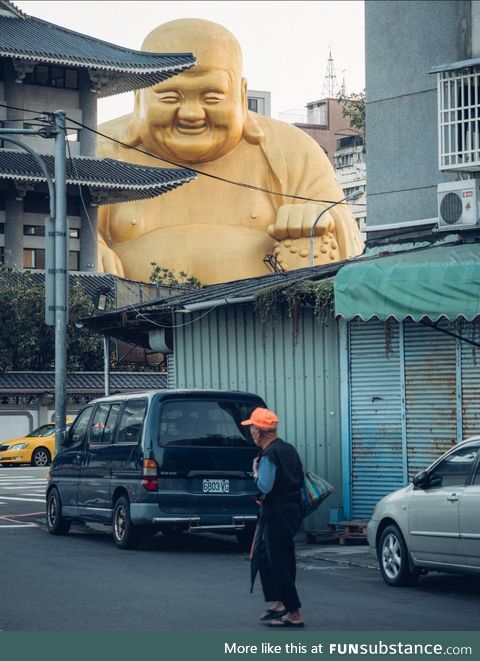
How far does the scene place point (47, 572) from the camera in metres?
14.6

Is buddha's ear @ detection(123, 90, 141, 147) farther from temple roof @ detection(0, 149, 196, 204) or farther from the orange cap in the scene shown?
the orange cap

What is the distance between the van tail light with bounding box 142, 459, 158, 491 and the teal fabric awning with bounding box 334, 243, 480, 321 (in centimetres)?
278

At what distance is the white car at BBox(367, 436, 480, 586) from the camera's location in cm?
1269

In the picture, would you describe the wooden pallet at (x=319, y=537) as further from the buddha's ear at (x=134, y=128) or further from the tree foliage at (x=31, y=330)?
the buddha's ear at (x=134, y=128)

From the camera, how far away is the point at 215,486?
16.7 meters

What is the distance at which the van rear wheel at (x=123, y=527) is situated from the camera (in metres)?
16.8

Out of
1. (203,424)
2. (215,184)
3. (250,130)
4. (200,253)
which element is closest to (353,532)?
(203,424)

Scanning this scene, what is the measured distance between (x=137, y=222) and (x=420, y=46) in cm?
4113

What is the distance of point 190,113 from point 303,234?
6.52m

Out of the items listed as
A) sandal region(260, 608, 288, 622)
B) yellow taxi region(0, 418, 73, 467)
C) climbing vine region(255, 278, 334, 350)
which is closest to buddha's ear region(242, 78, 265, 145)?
yellow taxi region(0, 418, 73, 467)

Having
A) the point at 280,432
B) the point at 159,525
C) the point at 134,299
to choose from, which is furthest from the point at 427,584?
the point at 134,299

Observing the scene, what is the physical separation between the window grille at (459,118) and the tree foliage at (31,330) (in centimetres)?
3203

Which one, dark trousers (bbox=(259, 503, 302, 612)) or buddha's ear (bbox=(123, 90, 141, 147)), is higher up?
buddha's ear (bbox=(123, 90, 141, 147))

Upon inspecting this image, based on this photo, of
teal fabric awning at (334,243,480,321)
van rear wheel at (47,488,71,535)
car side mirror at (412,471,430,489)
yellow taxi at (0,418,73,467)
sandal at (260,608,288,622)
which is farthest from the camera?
yellow taxi at (0,418,73,467)
